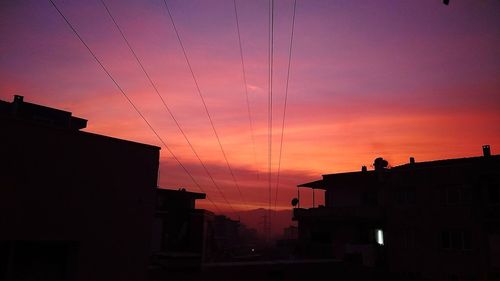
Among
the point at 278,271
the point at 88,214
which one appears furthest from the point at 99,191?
the point at 278,271

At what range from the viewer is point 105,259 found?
1534 centimetres

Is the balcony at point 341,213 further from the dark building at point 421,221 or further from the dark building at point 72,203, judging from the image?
the dark building at point 72,203

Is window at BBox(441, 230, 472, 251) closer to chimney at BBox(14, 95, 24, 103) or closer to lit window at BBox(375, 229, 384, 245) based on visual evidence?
lit window at BBox(375, 229, 384, 245)

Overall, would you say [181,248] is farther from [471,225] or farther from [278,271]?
[471,225]

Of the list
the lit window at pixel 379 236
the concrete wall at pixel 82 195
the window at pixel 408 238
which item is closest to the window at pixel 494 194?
the window at pixel 408 238

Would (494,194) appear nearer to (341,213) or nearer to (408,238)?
(408,238)

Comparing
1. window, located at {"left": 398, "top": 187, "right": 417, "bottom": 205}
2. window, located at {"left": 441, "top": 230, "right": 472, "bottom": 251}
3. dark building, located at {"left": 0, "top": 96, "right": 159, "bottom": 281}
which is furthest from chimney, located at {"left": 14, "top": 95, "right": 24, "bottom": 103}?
window, located at {"left": 441, "top": 230, "right": 472, "bottom": 251}

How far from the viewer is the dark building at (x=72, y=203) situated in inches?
519

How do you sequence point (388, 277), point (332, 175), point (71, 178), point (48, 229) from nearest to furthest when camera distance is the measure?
point (48, 229)
point (71, 178)
point (388, 277)
point (332, 175)

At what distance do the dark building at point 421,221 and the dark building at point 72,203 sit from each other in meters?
19.9

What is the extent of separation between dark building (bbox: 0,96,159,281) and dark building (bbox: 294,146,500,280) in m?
19.9

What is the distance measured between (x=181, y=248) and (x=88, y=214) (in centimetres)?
2144

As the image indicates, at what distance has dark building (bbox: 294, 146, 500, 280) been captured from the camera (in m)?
28.8

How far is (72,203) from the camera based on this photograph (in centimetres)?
1457
